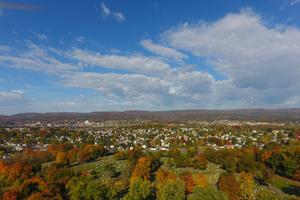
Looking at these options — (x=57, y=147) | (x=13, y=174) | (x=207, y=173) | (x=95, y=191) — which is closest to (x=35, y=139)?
(x=57, y=147)

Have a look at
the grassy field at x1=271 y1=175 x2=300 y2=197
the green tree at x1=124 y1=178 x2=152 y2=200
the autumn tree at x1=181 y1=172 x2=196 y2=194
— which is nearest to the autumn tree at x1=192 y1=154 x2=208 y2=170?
the grassy field at x1=271 y1=175 x2=300 y2=197

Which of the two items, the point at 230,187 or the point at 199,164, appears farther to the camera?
the point at 199,164

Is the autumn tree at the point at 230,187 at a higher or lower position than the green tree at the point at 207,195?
lower

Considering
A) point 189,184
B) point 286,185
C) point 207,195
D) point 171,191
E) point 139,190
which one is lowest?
point 286,185

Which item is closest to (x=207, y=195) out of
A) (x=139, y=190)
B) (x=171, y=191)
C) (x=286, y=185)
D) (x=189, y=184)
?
(x=171, y=191)

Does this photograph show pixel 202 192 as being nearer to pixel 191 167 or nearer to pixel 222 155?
pixel 191 167

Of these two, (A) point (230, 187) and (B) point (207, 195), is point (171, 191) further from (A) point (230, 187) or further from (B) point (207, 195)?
(A) point (230, 187)

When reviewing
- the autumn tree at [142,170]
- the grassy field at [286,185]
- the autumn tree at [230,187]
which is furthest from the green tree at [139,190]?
the grassy field at [286,185]

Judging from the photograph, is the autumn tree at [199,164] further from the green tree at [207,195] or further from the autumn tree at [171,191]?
the green tree at [207,195]
